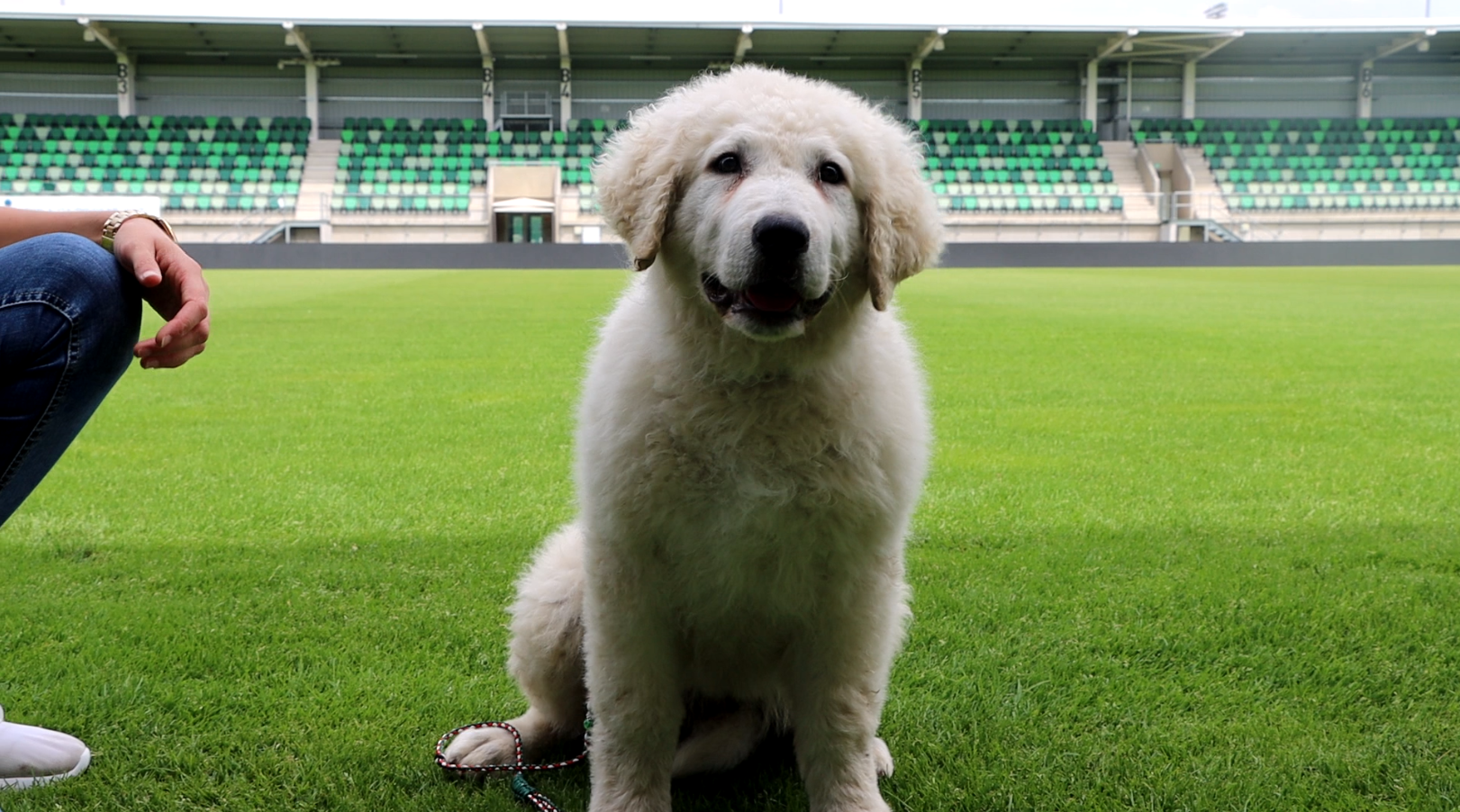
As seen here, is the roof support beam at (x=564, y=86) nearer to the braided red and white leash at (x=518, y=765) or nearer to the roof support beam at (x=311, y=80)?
the roof support beam at (x=311, y=80)

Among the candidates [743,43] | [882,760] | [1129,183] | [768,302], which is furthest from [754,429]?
[1129,183]

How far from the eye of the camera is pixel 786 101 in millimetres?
1979

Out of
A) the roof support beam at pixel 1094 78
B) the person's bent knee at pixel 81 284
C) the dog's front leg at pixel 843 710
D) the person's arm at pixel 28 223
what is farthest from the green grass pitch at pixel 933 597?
the roof support beam at pixel 1094 78

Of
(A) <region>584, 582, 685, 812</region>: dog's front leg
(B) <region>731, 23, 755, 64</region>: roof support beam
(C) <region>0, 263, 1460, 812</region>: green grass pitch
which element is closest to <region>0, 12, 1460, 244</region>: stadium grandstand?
(B) <region>731, 23, 755, 64</region>: roof support beam

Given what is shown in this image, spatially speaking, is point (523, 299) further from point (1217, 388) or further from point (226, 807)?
point (226, 807)

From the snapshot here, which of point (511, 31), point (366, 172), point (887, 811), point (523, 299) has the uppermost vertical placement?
point (511, 31)

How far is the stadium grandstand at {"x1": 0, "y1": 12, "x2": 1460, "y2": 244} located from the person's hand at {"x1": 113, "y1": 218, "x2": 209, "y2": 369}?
1057 inches

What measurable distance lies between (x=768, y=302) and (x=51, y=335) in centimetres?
108

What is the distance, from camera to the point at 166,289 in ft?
5.65

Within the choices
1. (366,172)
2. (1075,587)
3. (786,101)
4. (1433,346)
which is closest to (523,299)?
(1433,346)

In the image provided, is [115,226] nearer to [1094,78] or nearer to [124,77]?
[1094,78]

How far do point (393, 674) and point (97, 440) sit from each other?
3.76m

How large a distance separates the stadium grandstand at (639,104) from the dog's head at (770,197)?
2664 cm

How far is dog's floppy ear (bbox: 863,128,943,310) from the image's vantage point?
1.98 m
